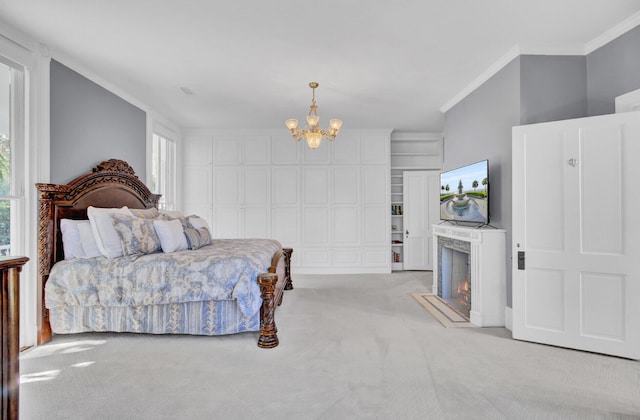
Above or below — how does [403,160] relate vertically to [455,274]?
above

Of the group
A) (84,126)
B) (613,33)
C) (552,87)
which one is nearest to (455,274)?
(552,87)

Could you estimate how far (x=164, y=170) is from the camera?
18.5ft

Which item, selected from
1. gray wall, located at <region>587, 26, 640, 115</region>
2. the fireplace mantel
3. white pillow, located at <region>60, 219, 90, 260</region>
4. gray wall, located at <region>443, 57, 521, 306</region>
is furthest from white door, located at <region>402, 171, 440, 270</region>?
white pillow, located at <region>60, 219, 90, 260</region>

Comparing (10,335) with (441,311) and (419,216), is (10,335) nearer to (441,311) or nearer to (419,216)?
(441,311)

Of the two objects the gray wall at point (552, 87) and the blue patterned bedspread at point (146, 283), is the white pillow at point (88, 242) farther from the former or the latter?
the gray wall at point (552, 87)

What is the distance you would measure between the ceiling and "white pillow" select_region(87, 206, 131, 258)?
1544 millimetres

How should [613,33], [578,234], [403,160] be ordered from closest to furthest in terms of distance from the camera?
[578,234]
[613,33]
[403,160]

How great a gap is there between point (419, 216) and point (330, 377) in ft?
15.0

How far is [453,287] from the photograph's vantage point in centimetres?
421

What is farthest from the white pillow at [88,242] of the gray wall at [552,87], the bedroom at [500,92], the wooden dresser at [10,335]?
the gray wall at [552,87]

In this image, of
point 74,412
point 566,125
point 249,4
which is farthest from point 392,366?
point 249,4

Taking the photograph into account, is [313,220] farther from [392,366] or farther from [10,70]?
[10,70]

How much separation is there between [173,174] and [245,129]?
1515 millimetres

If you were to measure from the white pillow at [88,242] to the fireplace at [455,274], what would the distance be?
12.0ft
